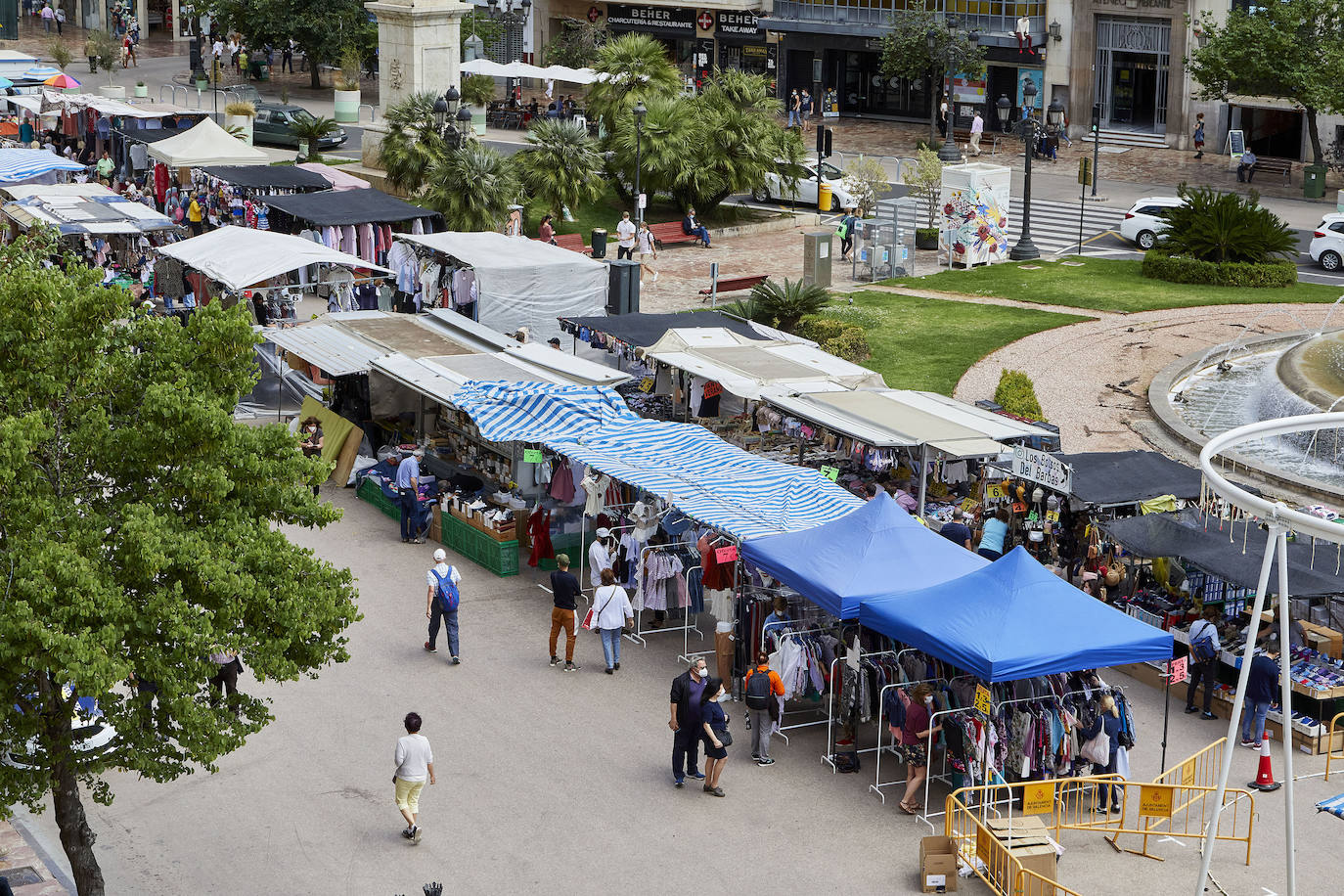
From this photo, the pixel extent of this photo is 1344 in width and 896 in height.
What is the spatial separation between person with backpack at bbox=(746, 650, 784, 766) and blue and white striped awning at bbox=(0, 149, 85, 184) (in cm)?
2952

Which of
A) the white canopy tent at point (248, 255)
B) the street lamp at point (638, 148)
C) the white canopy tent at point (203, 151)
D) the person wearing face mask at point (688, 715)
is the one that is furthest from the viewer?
the white canopy tent at point (203, 151)

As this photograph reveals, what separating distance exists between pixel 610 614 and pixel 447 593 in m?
1.79

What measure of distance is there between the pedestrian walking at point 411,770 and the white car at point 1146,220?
3194 cm

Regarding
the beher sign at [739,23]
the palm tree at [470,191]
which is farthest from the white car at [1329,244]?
the beher sign at [739,23]

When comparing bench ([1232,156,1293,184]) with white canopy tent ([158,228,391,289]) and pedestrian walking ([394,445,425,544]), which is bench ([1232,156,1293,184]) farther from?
pedestrian walking ([394,445,425,544])

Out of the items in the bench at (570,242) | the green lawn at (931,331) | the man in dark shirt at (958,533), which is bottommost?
the man in dark shirt at (958,533)

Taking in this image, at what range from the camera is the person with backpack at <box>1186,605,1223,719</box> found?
18.2 metres

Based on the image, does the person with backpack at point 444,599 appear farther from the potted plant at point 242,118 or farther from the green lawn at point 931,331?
the potted plant at point 242,118

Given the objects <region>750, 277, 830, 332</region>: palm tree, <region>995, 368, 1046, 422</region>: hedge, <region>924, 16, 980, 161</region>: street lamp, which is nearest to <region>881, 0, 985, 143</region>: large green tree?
<region>924, 16, 980, 161</region>: street lamp

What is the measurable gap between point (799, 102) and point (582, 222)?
1982 centimetres

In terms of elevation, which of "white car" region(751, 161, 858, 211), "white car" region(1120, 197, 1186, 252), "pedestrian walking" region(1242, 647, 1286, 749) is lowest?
"pedestrian walking" region(1242, 647, 1286, 749)

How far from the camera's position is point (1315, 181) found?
50531 millimetres

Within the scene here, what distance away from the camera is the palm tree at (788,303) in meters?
33.4

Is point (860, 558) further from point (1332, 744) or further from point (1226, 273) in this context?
point (1226, 273)
